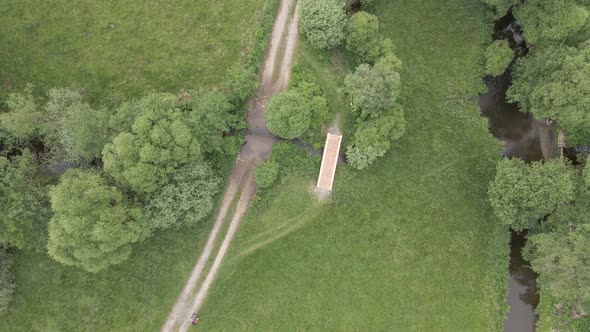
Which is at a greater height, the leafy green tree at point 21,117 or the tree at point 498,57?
the tree at point 498,57

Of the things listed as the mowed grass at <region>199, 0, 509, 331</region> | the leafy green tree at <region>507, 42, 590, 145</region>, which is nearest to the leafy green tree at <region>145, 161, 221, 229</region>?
the mowed grass at <region>199, 0, 509, 331</region>

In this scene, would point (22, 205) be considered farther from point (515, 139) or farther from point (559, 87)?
point (515, 139)

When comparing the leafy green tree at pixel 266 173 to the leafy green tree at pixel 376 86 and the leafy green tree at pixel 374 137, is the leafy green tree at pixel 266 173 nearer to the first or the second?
the leafy green tree at pixel 374 137

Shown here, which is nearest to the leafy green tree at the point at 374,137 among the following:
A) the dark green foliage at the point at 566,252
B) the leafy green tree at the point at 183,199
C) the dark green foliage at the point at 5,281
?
the leafy green tree at the point at 183,199

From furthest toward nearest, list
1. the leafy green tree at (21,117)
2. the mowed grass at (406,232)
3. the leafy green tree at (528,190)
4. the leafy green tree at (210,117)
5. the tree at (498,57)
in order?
1. the mowed grass at (406,232)
2. the tree at (498,57)
3. the leafy green tree at (210,117)
4. the leafy green tree at (528,190)
5. the leafy green tree at (21,117)

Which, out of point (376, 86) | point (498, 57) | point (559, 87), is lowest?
point (376, 86)

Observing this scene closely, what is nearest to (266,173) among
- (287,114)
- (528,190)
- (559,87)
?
(287,114)
